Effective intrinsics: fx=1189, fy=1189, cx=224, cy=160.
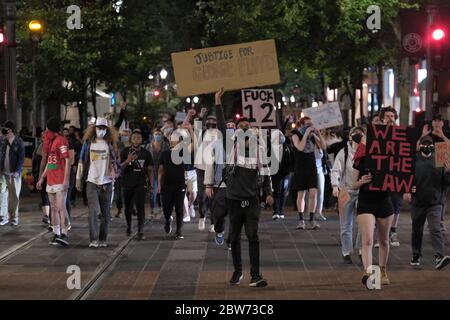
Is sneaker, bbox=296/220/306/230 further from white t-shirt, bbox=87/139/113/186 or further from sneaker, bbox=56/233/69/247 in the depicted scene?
sneaker, bbox=56/233/69/247

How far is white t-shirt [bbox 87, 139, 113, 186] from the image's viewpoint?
1773cm

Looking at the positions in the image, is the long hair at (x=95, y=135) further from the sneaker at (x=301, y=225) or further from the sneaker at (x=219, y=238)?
the sneaker at (x=301, y=225)

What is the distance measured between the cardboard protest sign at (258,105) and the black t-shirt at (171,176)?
63.0 inches

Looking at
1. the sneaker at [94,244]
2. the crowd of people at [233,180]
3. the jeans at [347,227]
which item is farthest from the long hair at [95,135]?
the jeans at [347,227]

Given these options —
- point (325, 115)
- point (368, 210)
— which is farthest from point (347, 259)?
point (325, 115)

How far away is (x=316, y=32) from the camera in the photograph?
115 feet

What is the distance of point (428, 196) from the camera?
15.2 metres

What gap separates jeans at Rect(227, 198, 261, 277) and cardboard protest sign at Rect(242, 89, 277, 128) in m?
6.72

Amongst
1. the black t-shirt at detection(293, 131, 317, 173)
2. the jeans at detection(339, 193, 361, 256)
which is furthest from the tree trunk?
the jeans at detection(339, 193, 361, 256)

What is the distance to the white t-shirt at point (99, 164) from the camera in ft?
58.2

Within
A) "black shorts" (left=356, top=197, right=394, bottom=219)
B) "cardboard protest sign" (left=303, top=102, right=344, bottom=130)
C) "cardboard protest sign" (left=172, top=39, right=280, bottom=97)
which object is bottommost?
"black shorts" (left=356, top=197, right=394, bottom=219)

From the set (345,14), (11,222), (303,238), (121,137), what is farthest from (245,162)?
(345,14)

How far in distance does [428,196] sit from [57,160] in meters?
5.81
